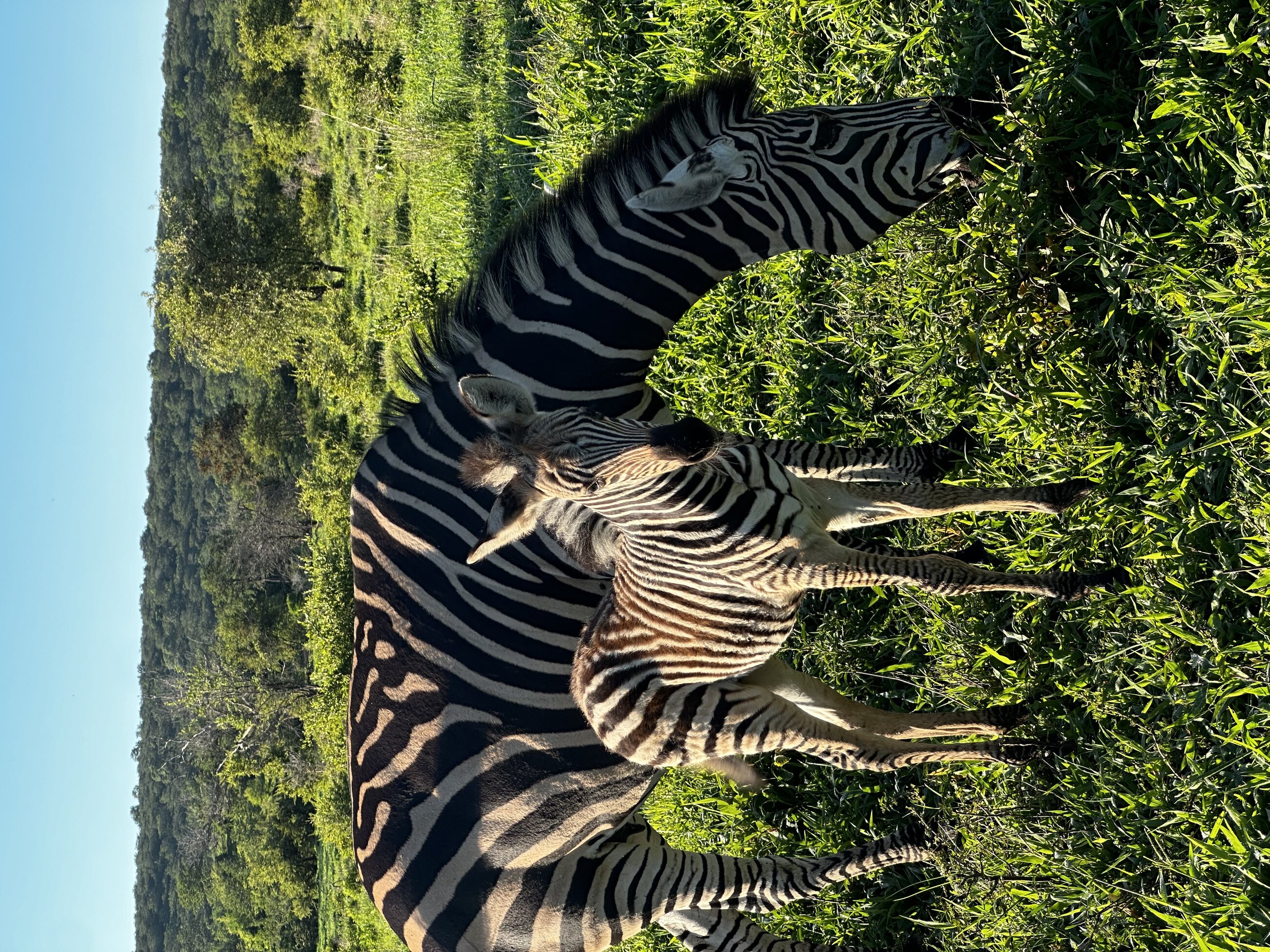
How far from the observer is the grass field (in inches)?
134

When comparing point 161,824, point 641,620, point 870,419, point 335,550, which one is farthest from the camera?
point 161,824

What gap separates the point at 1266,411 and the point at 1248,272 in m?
0.56

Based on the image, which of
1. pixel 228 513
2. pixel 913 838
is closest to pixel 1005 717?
pixel 913 838

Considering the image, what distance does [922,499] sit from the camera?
3.96 meters

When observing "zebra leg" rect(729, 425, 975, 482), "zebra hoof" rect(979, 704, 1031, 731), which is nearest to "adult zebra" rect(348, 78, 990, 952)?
"zebra leg" rect(729, 425, 975, 482)

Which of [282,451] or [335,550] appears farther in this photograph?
[282,451]

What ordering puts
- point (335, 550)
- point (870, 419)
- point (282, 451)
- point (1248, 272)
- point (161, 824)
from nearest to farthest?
1. point (1248, 272)
2. point (870, 419)
3. point (335, 550)
4. point (282, 451)
5. point (161, 824)

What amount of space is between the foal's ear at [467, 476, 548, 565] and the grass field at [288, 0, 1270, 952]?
2.74 m

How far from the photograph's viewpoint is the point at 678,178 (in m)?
3.87

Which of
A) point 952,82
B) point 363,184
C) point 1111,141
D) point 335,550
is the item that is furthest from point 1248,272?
point 363,184

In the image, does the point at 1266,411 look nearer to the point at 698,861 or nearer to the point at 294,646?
the point at 698,861

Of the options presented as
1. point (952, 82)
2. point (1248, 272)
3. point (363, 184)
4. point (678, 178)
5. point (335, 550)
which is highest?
point (363, 184)

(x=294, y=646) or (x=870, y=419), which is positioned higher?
(x=870, y=419)

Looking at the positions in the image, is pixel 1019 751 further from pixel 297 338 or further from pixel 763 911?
pixel 297 338
